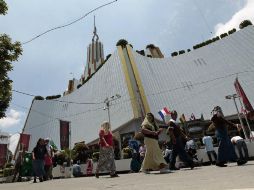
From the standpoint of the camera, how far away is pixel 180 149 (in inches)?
328

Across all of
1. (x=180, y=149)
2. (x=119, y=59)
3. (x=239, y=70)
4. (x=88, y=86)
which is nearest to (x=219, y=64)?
(x=239, y=70)

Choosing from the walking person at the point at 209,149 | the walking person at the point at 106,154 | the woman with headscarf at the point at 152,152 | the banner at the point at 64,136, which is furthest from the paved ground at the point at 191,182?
the banner at the point at 64,136

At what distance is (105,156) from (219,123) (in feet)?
10.0

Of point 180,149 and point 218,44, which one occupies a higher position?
point 218,44

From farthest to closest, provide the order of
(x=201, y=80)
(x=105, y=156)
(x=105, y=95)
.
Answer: (x=105, y=95), (x=201, y=80), (x=105, y=156)

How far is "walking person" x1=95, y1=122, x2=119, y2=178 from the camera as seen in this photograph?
852 cm

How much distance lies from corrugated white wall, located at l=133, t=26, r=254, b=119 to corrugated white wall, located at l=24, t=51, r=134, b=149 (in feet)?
11.2

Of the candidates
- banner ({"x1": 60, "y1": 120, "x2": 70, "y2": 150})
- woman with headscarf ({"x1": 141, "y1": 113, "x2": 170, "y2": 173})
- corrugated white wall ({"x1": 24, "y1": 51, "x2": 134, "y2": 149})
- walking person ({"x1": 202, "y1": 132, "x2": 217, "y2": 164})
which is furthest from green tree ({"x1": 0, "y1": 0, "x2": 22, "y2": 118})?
corrugated white wall ({"x1": 24, "y1": 51, "x2": 134, "y2": 149})

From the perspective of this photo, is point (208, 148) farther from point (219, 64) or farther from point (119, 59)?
point (119, 59)

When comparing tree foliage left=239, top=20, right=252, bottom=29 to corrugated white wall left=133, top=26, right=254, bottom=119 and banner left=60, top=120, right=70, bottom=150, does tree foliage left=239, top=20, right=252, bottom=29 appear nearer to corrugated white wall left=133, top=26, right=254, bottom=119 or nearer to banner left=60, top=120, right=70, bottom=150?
corrugated white wall left=133, top=26, right=254, bottom=119

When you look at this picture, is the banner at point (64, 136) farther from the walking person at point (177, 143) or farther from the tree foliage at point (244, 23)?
the tree foliage at point (244, 23)

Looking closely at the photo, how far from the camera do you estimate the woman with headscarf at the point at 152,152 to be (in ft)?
25.8

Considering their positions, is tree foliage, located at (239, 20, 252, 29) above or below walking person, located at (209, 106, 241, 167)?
above

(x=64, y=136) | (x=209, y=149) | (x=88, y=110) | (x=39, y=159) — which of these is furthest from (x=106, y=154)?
(x=88, y=110)
